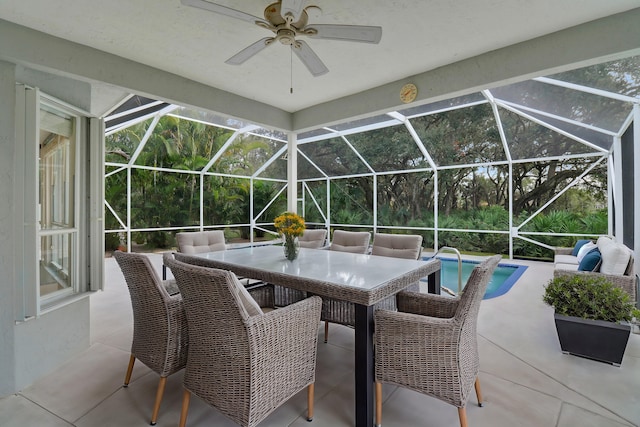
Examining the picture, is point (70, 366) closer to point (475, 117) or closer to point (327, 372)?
point (327, 372)

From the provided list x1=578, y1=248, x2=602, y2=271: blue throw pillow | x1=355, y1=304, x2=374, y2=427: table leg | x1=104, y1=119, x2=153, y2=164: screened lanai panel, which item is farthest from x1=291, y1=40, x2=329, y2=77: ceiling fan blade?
x1=104, y1=119, x2=153, y2=164: screened lanai panel

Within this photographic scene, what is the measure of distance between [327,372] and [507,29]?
3.15 meters

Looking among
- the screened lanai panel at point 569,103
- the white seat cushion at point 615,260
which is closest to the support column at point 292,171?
the screened lanai panel at point 569,103

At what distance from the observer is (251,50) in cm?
251

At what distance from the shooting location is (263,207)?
10.0 meters

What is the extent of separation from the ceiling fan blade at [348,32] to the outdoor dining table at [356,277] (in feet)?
5.32

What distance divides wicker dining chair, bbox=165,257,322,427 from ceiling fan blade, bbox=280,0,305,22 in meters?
1.61

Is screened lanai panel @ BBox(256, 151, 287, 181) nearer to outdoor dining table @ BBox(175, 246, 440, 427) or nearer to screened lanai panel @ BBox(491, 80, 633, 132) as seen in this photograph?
screened lanai panel @ BBox(491, 80, 633, 132)

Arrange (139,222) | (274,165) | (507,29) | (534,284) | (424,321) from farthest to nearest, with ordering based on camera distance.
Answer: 1. (274,165)
2. (139,222)
3. (534,284)
4. (507,29)
5. (424,321)

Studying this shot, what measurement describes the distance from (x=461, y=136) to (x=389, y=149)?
62.9 inches

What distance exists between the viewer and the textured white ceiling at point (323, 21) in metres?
2.38

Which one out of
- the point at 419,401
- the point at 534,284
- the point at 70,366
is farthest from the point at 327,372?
the point at 534,284

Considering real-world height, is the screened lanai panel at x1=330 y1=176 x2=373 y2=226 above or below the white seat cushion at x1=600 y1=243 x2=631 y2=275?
above

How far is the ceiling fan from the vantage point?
78.1 inches
